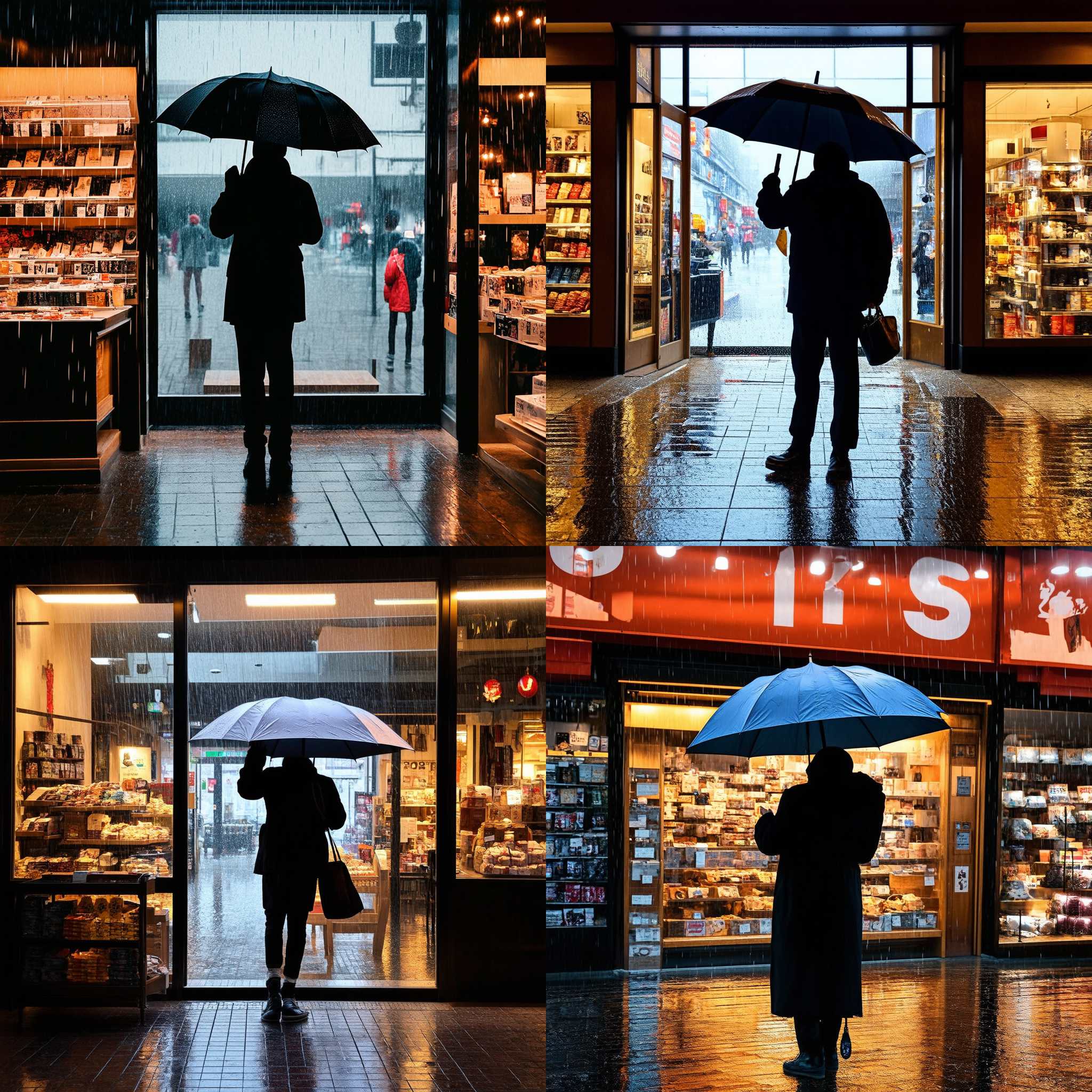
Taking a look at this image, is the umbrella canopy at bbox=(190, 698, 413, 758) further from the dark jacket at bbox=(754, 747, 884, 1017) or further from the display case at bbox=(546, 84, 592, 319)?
the display case at bbox=(546, 84, 592, 319)

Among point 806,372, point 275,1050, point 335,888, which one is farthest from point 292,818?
point 806,372

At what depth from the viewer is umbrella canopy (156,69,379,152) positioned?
5395 mm

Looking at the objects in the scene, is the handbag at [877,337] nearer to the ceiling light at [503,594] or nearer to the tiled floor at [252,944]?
the ceiling light at [503,594]

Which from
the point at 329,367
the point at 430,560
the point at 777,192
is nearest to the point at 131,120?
the point at 329,367

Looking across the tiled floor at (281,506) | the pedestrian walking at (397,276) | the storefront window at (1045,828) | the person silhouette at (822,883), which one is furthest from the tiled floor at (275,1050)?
the pedestrian walking at (397,276)

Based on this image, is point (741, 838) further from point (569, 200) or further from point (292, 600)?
point (569, 200)

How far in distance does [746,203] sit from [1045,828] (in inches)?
237

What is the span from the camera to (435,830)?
658 centimetres

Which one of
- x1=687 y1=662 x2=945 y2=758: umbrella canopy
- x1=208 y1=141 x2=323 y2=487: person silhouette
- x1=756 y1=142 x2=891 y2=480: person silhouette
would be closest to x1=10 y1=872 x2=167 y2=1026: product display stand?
x1=208 y1=141 x2=323 y2=487: person silhouette

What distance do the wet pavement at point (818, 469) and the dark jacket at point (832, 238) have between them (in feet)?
2.77

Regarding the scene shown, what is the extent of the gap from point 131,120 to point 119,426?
7.38 feet

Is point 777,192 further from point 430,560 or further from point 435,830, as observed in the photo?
point 435,830

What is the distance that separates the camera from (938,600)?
6.50 metres

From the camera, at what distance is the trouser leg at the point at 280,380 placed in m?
5.64
